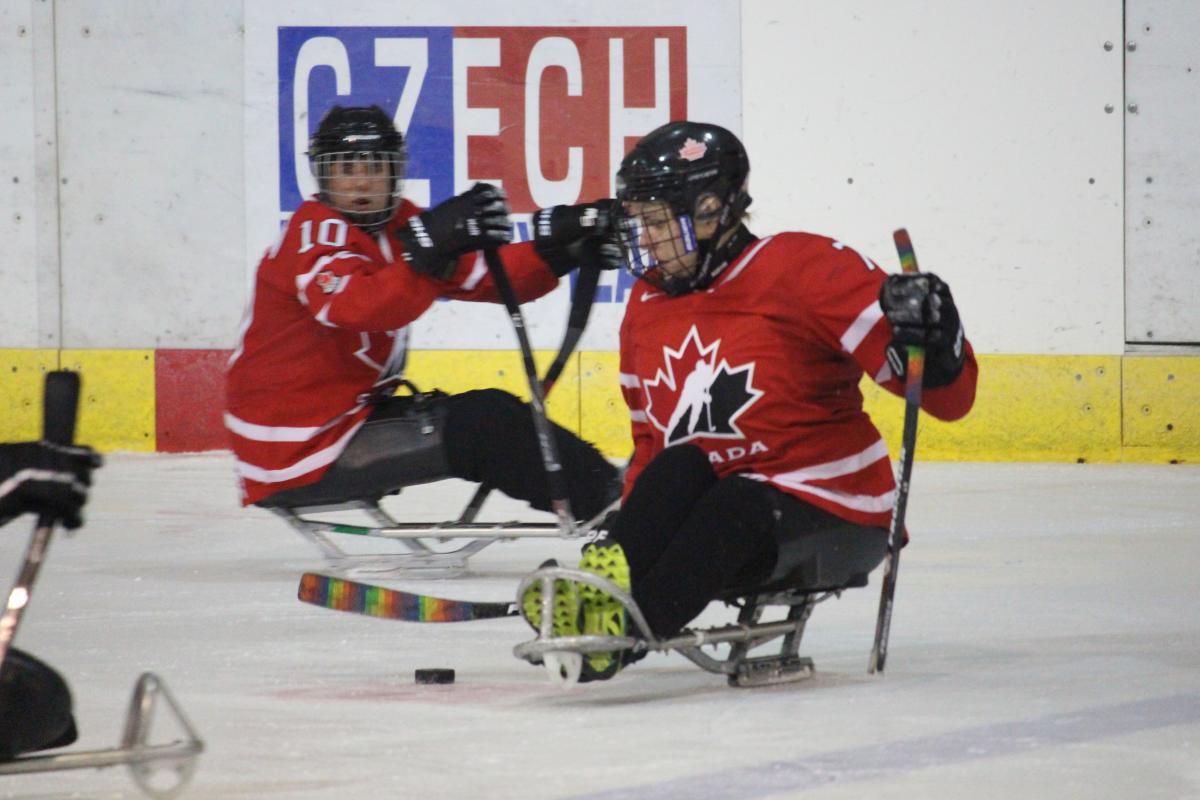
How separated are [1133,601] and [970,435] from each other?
2.76 m

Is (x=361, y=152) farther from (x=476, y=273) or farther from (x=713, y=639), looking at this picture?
(x=713, y=639)

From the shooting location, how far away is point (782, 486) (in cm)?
250

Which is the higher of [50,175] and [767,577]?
[50,175]

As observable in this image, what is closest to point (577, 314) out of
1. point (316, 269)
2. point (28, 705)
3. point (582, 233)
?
point (582, 233)

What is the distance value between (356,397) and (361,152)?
51 centimetres

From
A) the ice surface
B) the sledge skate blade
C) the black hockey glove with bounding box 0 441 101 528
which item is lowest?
the ice surface

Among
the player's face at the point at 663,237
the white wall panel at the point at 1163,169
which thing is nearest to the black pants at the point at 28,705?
the player's face at the point at 663,237

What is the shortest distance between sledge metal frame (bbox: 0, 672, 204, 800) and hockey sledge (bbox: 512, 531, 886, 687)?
650mm

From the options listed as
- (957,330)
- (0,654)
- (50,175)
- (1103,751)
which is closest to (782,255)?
(957,330)

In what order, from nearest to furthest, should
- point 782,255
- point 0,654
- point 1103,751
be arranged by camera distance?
point 0,654 → point 1103,751 → point 782,255

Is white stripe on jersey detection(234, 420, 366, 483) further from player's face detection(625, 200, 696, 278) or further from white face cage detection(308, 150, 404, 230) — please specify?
player's face detection(625, 200, 696, 278)

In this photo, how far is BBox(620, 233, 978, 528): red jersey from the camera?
2.50m

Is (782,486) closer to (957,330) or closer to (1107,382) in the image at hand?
(957,330)

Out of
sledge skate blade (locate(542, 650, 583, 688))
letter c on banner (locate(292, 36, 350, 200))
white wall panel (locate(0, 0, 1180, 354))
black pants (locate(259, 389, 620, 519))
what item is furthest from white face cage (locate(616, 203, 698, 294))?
letter c on banner (locate(292, 36, 350, 200))
